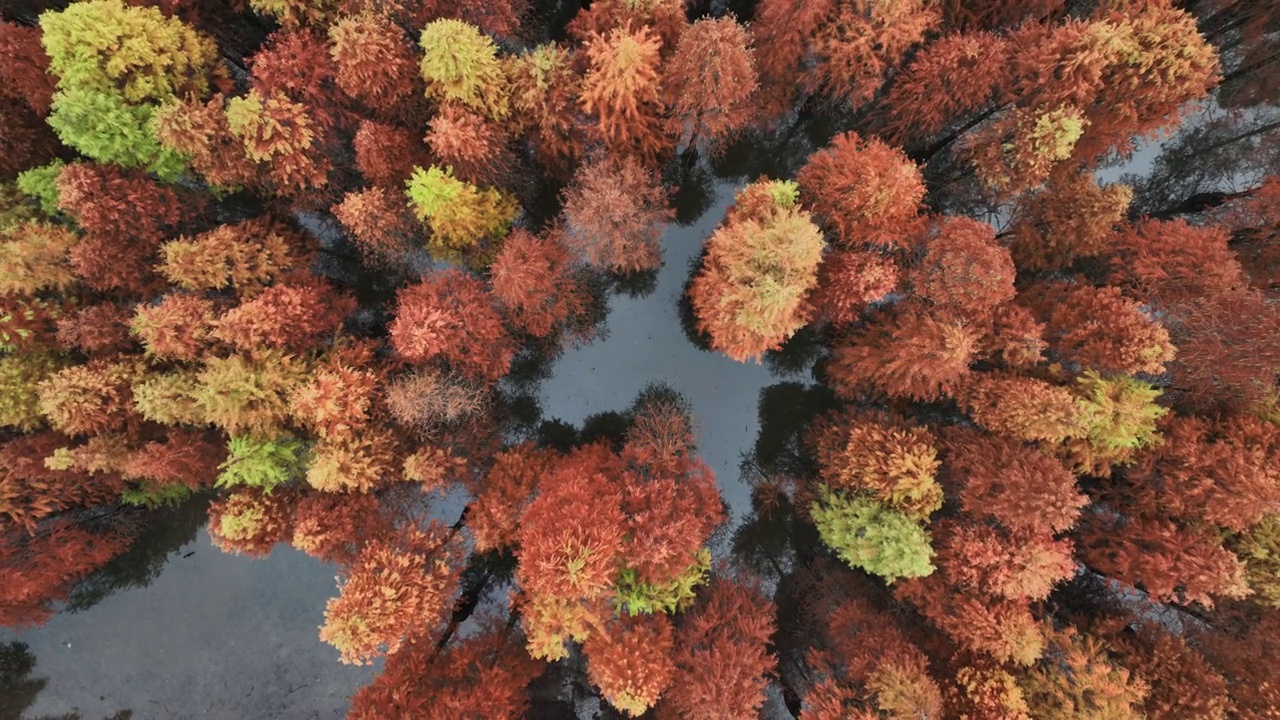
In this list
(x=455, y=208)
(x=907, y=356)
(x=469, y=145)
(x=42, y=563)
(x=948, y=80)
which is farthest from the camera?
(x=42, y=563)

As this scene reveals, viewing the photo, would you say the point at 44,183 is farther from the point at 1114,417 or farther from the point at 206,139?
the point at 1114,417

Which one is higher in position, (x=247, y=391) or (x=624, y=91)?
(x=624, y=91)

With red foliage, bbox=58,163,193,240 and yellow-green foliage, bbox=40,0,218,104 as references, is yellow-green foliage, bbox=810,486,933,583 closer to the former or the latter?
red foliage, bbox=58,163,193,240

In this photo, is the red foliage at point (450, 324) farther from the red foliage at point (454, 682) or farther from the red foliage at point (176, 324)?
the red foliage at point (454, 682)

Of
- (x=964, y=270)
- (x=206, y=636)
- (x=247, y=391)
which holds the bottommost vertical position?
(x=206, y=636)

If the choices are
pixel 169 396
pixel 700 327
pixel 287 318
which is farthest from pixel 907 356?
pixel 169 396

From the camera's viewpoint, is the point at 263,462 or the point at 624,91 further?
the point at 263,462
